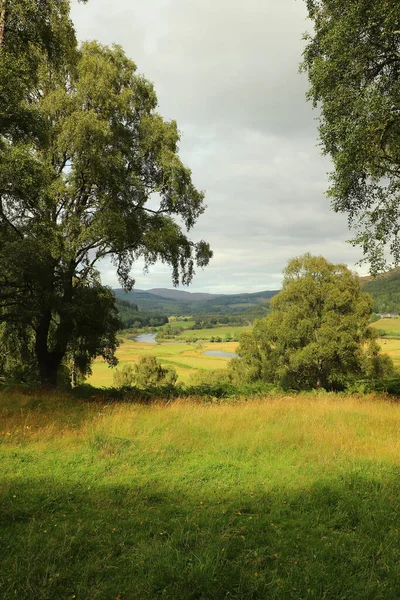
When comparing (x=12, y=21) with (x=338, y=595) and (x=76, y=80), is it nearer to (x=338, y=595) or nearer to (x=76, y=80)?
(x=76, y=80)

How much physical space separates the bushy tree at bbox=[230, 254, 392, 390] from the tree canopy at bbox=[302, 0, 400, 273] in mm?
14183

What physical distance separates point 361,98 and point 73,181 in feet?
35.0

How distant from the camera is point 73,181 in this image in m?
12.1

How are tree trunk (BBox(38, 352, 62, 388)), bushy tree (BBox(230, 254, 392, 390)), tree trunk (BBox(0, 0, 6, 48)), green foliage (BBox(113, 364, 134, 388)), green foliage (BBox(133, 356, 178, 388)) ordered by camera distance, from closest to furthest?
tree trunk (BBox(0, 0, 6, 48))
tree trunk (BBox(38, 352, 62, 388))
bushy tree (BBox(230, 254, 392, 390))
green foliage (BBox(133, 356, 178, 388))
green foliage (BBox(113, 364, 134, 388))

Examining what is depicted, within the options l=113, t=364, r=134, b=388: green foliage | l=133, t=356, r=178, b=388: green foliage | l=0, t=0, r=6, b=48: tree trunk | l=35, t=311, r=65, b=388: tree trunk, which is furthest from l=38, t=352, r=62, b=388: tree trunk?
l=113, t=364, r=134, b=388: green foliage

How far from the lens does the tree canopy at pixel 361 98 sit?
909 centimetres

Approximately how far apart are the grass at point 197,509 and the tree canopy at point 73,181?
5.44m

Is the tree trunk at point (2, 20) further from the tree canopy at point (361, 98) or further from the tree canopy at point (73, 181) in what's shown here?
the tree canopy at point (361, 98)

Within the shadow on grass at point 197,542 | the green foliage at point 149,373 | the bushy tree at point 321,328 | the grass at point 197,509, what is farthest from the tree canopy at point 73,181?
the green foliage at point 149,373

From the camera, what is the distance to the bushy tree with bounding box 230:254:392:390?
24312 mm

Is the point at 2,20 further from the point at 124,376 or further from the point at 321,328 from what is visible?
the point at 124,376

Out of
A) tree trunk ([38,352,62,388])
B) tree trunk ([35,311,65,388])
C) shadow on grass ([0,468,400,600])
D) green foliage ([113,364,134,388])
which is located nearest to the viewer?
shadow on grass ([0,468,400,600])

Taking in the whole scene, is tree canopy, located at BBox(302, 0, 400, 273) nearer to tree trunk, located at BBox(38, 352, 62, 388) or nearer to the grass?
the grass

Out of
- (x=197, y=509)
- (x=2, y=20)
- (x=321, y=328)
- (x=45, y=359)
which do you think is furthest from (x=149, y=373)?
(x=197, y=509)
